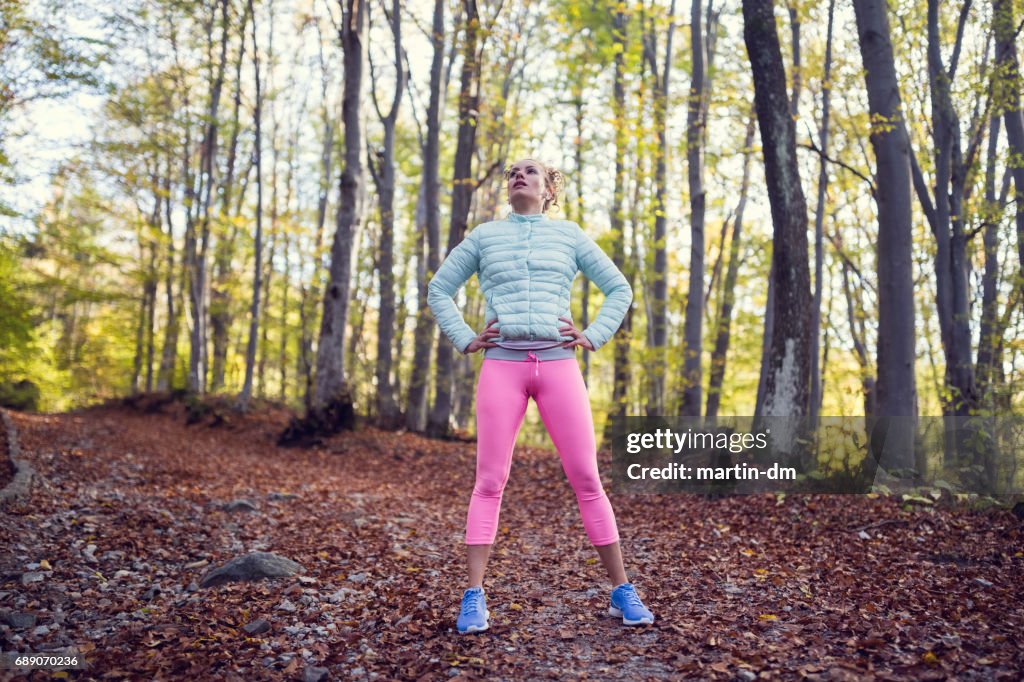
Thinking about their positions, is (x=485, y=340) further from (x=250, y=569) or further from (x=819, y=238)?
(x=819, y=238)

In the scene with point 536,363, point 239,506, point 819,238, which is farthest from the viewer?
point 819,238

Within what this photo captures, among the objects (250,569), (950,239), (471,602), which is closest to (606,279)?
(471,602)

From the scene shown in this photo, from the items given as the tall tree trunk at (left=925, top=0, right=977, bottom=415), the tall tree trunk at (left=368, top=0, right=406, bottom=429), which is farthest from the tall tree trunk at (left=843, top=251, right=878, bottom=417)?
the tall tree trunk at (left=368, top=0, right=406, bottom=429)

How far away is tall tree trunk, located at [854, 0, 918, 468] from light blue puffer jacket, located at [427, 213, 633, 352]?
4955mm

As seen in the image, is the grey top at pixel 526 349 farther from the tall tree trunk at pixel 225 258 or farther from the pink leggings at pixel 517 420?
the tall tree trunk at pixel 225 258

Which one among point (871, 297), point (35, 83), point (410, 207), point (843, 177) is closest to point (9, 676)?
point (35, 83)

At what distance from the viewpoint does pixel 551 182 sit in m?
3.91

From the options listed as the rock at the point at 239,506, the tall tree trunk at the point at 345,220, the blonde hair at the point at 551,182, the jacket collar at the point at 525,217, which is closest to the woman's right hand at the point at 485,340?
the jacket collar at the point at 525,217

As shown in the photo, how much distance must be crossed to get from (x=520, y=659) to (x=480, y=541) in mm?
561

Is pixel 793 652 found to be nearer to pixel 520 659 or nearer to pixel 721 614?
pixel 721 614

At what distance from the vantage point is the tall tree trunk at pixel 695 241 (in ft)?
36.9

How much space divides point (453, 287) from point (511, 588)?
6.55ft

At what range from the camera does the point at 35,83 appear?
34.4 ft

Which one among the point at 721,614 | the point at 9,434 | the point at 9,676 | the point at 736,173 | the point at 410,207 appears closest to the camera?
the point at 9,676
